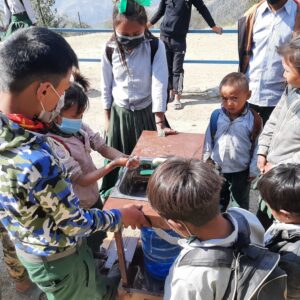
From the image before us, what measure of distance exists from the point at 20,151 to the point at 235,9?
90.5 ft

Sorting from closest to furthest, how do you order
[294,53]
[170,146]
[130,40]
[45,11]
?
[294,53] → [170,146] → [130,40] → [45,11]

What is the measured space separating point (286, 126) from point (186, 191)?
1.16 meters

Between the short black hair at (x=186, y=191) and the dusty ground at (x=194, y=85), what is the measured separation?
1690mm

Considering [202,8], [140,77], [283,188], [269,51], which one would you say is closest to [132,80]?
[140,77]

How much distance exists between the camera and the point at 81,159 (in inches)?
76.5

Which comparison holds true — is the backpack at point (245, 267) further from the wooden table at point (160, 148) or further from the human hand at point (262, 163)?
the human hand at point (262, 163)

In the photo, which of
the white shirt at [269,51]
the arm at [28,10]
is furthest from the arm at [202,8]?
the arm at [28,10]

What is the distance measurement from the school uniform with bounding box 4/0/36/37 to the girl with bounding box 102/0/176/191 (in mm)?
3320

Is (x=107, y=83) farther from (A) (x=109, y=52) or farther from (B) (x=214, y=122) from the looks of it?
(B) (x=214, y=122)

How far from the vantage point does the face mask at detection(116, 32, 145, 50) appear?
90.1 inches

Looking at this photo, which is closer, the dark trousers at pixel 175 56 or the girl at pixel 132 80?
the girl at pixel 132 80

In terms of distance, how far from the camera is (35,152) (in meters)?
1.16

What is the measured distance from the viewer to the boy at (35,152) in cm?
114

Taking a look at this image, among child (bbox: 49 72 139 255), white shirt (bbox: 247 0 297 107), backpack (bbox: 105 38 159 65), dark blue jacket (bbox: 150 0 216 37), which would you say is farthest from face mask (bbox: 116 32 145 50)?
dark blue jacket (bbox: 150 0 216 37)
